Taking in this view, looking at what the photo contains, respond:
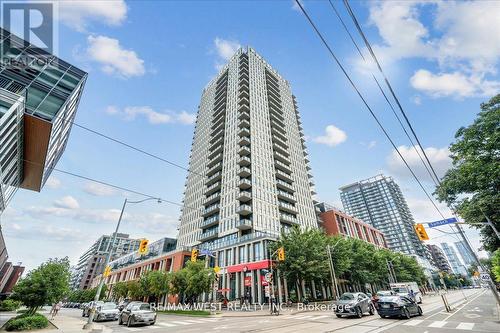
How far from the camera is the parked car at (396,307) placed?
51.3 ft

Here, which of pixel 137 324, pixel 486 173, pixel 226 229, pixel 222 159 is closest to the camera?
pixel 137 324

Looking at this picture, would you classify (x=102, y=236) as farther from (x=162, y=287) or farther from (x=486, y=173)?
(x=486, y=173)

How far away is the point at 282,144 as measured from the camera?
6775 centimetres

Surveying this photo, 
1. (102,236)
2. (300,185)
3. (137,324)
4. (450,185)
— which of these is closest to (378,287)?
(300,185)

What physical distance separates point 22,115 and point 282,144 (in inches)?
2140

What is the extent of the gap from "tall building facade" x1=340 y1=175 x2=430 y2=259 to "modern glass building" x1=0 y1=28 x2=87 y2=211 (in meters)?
175

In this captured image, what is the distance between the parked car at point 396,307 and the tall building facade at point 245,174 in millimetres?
23507

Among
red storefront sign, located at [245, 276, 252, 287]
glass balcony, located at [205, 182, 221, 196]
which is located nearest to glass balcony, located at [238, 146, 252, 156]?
glass balcony, located at [205, 182, 221, 196]

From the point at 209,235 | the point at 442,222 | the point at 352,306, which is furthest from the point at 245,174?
the point at 442,222

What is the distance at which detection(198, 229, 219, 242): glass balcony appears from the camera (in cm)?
5276

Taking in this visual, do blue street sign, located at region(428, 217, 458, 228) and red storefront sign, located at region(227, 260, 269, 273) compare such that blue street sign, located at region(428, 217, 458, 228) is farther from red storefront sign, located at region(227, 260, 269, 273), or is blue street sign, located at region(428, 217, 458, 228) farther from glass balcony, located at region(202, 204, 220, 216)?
glass balcony, located at region(202, 204, 220, 216)

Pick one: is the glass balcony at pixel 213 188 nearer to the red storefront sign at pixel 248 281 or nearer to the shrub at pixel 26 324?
the red storefront sign at pixel 248 281

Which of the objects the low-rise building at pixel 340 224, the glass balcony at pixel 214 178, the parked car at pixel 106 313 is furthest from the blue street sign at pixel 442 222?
the low-rise building at pixel 340 224

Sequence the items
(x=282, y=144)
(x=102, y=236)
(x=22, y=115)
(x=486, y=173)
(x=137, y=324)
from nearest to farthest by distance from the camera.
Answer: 1. (x=137, y=324)
2. (x=486, y=173)
3. (x=22, y=115)
4. (x=282, y=144)
5. (x=102, y=236)
